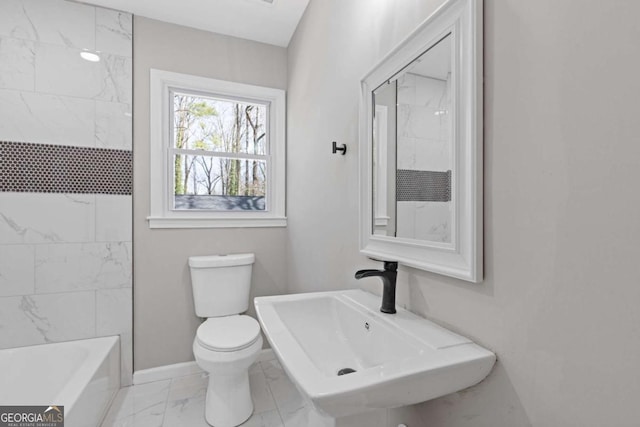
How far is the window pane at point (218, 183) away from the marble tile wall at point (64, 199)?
37 cm

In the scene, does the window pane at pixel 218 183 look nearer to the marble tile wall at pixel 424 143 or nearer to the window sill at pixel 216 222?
the window sill at pixel 216 222

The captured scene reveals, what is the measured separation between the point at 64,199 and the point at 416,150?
7.14 feet

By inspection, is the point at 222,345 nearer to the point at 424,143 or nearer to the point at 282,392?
the point at 282,392

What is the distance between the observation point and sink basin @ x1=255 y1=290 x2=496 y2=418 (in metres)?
0.61

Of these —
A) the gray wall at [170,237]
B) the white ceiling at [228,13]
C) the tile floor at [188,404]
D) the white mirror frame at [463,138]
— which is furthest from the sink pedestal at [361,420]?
the white ceiling at [228,13]

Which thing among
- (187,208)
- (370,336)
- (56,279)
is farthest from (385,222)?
(56,279)

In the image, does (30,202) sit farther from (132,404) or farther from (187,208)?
(132,404)

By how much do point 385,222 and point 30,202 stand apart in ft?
7.12

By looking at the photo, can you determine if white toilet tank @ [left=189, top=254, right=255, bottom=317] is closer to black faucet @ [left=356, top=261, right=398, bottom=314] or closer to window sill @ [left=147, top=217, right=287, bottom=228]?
window sill @ [left=147, top=217, right=287, bottom=228]

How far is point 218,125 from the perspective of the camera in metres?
2.43

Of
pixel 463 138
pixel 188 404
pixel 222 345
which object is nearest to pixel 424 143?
pixel 463 138

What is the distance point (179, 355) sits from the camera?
2207 mm

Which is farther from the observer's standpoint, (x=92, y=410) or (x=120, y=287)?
(x=120, y=287)

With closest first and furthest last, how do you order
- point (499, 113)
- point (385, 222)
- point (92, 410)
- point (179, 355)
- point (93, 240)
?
point (499, 113) → point (385, 222) → point (92, 410) → point (93, 240) → point (179, 355)
